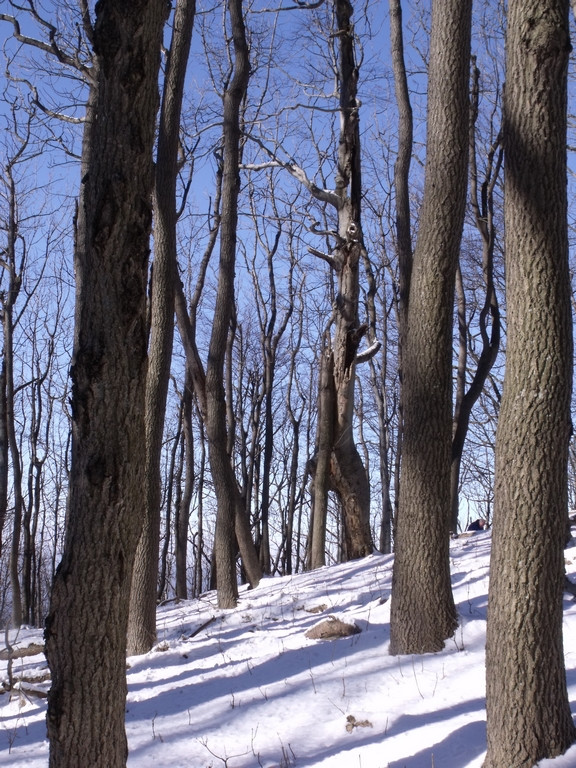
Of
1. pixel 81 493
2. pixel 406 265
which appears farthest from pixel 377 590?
pixel 81 493

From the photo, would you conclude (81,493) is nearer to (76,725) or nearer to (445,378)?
(76,725)

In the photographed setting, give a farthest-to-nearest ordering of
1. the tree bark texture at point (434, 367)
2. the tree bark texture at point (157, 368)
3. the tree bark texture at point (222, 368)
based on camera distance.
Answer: the tree bark texture at point (222, 368) → the tree bark texture at point (157, 368) → the tree bark texture at point (434, 367)

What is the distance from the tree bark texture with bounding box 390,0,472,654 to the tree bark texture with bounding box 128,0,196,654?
3.06 m

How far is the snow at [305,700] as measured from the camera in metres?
4.36

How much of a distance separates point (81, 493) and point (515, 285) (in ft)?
8.64

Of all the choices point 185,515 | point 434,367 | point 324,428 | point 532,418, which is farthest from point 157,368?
point 185,515

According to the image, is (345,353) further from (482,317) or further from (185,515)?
(185,515)

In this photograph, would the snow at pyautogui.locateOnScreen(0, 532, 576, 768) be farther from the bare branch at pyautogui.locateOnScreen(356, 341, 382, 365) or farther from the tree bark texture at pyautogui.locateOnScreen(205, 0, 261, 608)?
the bare branch at pyautogui.locateOnScreen(356, 341, 382, 365)

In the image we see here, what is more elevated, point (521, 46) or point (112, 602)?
point (521, 46)

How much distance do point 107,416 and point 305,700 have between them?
3296 millimetres

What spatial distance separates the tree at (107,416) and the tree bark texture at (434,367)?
3103 mm

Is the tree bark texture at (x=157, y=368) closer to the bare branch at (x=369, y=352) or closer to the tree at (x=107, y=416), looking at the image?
the bare branch at (x=369, y=352)

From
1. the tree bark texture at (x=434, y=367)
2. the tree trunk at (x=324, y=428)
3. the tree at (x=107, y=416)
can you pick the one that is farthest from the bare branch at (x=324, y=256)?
the tree at (x=107, y=416)

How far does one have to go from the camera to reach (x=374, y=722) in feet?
15.5
